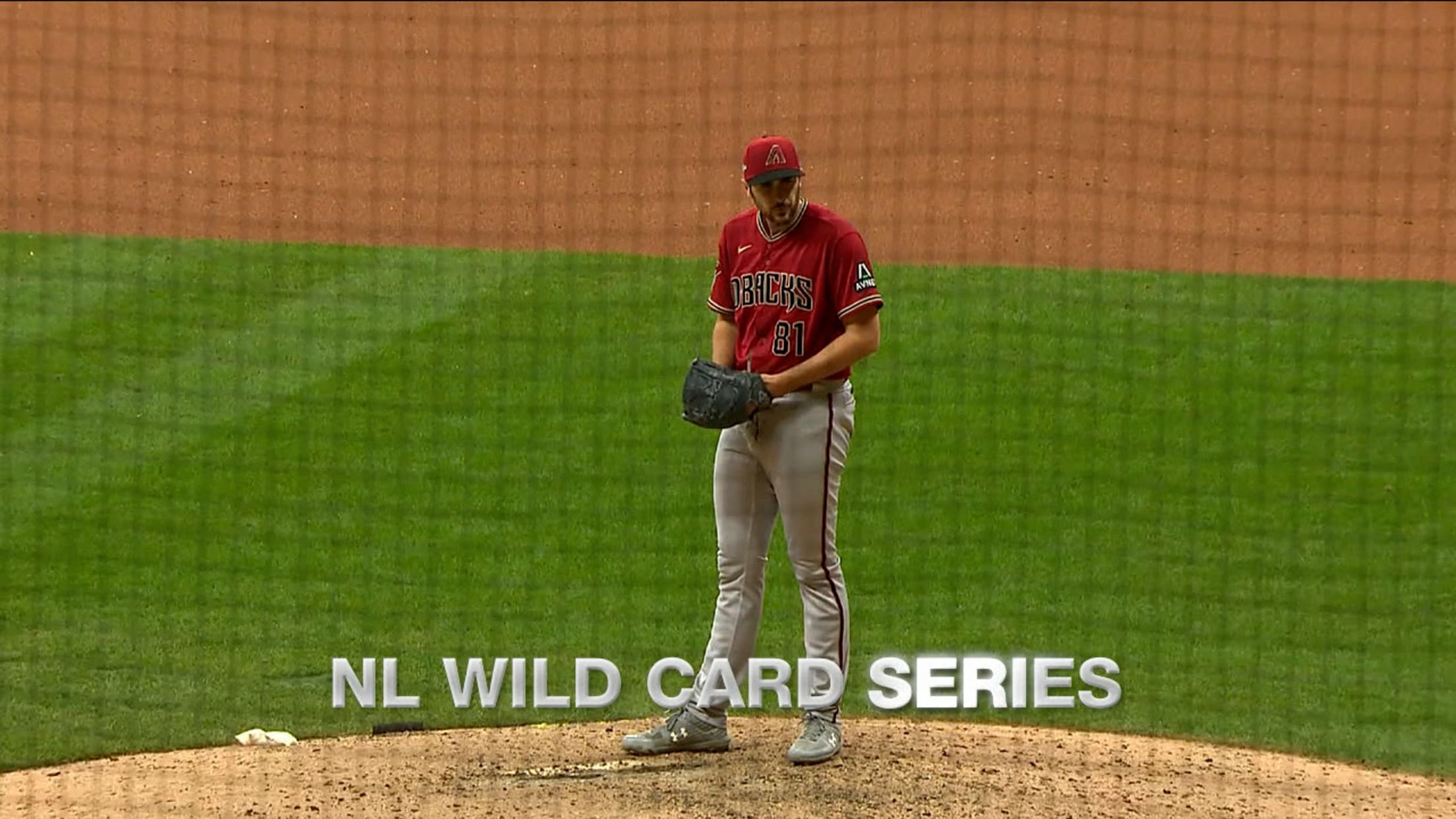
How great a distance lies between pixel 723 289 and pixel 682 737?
50.8 inches

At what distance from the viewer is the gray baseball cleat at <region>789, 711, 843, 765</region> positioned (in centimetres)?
541

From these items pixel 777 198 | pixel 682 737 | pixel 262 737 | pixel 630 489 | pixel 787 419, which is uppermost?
pixel 777 198

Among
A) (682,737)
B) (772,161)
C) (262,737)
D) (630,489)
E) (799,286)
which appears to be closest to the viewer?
(772,161)

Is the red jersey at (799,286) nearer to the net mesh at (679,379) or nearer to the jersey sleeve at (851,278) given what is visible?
the jersey sleeve at (851,278)

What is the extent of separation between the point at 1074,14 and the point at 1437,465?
5375 millimetres

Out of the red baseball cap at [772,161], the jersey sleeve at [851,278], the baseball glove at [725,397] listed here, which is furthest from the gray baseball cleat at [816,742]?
the red baseball cap at [772,161]

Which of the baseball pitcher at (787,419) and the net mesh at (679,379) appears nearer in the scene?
the baseball pitcher at (787,419)

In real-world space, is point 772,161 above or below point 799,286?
above

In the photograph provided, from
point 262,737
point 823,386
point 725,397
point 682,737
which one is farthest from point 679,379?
point 725,397

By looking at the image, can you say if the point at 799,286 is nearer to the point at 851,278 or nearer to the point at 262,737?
the point at 851,278

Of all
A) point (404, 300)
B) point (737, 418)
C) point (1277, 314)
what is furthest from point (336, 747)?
point (1277, 314)

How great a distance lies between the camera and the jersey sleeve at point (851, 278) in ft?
17.3

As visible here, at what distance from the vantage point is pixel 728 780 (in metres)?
5.32

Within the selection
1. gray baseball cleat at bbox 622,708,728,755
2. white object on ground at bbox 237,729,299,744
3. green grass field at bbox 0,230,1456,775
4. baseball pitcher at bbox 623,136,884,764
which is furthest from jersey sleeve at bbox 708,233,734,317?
white object on ground at bbox 237,729,299,744
